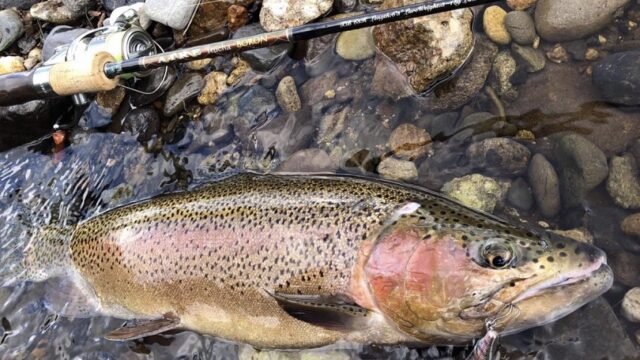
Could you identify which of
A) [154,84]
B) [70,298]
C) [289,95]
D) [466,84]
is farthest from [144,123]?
[466,84]

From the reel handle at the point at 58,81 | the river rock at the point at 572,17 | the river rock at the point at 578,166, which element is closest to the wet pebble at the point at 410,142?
the river rock at the point at 578,166

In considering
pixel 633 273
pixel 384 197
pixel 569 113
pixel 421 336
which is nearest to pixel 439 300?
pixel 421 336

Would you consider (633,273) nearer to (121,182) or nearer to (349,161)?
(349,161)

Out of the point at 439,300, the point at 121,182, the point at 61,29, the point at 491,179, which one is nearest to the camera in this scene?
the point at 439,300

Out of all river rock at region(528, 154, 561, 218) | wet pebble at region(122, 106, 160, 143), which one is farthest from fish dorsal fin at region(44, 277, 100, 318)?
river rock at region(528, 154, 561, 218)

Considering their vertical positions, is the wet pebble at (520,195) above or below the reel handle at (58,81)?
below

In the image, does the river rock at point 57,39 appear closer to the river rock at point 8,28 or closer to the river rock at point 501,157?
the river rock at point 8,28

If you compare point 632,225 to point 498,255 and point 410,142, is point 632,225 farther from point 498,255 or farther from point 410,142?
point 410,142
